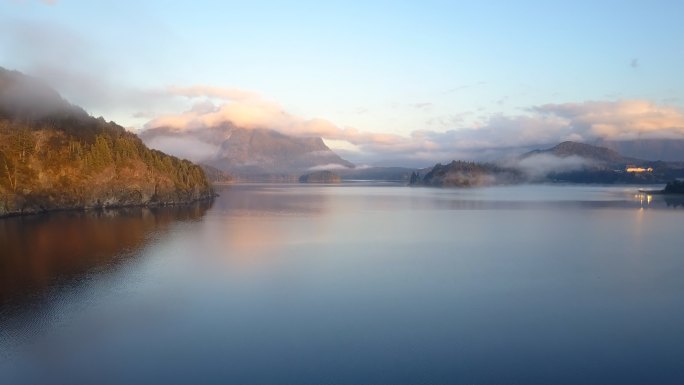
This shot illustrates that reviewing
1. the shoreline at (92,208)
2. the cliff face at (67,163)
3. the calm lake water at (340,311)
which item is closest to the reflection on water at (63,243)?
the calm lake water at (340,311)

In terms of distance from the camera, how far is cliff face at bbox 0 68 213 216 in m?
82.6

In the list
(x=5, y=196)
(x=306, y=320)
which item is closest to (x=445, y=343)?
(x=306, y=320)

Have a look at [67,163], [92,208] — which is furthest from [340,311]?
[67,163]

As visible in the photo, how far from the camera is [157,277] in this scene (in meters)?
34.6

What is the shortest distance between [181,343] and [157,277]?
14948 mm

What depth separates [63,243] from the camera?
49.3 m

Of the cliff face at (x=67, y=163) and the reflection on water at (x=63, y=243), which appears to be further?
the cliff face at (x=67, y=163)

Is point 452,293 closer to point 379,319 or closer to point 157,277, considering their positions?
point 379,319

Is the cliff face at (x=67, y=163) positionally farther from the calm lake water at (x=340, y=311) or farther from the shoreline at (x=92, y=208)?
the calm lake water at (x=340, y=311)

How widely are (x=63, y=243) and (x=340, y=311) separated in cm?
3855

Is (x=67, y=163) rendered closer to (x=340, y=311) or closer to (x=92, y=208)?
(x=92, y=208)

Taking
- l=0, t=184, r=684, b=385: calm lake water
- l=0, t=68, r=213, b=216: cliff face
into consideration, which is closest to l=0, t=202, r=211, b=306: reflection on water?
l=0, t=184, r=684, b=385: calm lake water

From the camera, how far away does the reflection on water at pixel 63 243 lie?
33406 mm

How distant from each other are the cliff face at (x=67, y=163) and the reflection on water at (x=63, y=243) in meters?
6.85
